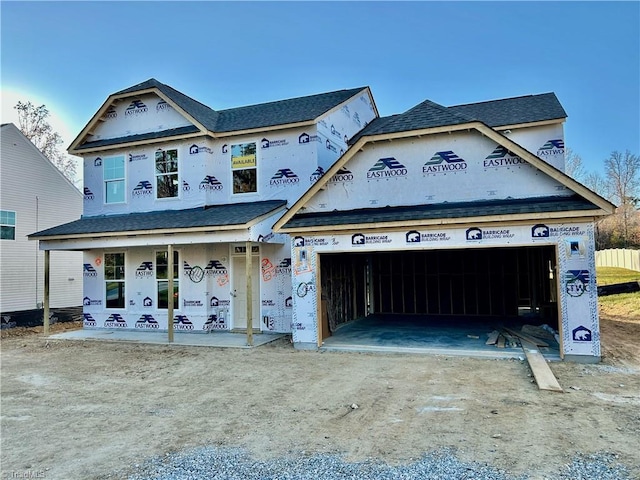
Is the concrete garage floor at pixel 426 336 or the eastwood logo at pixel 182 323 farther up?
the eastwood logo at pixel 182 323

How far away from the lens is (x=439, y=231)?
9.40 metres

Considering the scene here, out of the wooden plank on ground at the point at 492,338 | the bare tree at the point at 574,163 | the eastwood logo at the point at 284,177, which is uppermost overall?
the bare tree at the point at 574,163

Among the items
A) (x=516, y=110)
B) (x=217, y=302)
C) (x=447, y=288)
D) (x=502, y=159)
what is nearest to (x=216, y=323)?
(x=217, y=302)

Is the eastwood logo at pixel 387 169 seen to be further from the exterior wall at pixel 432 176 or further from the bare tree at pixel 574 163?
the bare tree at pixel 574 163

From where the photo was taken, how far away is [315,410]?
6113 mm

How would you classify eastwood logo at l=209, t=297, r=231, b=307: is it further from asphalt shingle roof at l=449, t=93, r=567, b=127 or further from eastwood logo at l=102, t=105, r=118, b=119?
asphalt shingle roof at l=449, t=93, r=567, b=127

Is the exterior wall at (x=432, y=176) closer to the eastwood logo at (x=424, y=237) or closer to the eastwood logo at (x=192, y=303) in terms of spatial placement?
the eastwood logo at (x=424, y=237)

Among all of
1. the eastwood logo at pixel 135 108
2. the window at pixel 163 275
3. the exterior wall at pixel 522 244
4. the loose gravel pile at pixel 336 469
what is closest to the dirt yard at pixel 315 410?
the loose gravel pile at pixel 336 469

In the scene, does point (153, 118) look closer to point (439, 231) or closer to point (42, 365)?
point (42, 365)

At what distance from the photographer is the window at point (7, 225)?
16625 mm

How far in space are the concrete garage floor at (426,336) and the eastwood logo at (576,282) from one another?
1376 mm

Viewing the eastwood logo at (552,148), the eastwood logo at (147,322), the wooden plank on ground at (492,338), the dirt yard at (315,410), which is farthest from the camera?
the eastwood logo at (147,322)

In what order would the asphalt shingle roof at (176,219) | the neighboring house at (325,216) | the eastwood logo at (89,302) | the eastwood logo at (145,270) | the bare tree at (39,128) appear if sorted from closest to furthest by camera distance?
the neighboring house at (325,216)
the asphalt shingle roof at (176,219)
the eastwood logo at (145,270)
the eastwood logo at (89,302)
the bare tree at (39,128)

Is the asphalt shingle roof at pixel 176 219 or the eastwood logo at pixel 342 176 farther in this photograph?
the asphalt shingle roof at pixel 176 219
